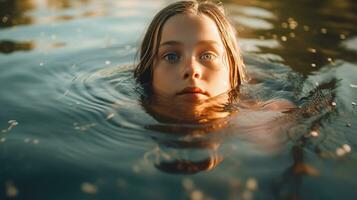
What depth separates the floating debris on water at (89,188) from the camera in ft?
10.3

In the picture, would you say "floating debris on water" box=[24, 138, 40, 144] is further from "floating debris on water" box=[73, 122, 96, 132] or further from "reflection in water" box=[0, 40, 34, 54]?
"reflection in water" box=[0, 40, 34, 54]

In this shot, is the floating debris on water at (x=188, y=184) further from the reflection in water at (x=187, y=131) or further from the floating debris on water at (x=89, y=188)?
the floating debris on water at (x=89, y=188)

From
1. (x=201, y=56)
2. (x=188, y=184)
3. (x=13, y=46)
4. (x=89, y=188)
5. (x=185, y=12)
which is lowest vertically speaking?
(x=89, y=188)

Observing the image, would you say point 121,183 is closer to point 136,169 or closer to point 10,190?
point 136,169

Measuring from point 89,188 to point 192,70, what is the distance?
1.63 metres

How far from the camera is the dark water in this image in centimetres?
322

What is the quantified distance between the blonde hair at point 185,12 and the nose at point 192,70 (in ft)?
2.08

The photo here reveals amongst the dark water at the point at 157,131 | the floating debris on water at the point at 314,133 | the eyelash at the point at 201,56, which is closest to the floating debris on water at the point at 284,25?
the dark water at the point at 157,131

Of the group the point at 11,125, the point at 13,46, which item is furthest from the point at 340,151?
the point at 13,46

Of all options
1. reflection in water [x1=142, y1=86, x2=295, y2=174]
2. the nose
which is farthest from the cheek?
the nose

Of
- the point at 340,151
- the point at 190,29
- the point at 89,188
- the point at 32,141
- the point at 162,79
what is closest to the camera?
the point at 89,188

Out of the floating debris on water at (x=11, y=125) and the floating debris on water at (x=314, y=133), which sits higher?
the floating debris on water at (x=314, y=133)

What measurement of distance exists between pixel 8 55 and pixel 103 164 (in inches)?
143

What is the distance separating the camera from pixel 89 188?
10.5 feet
